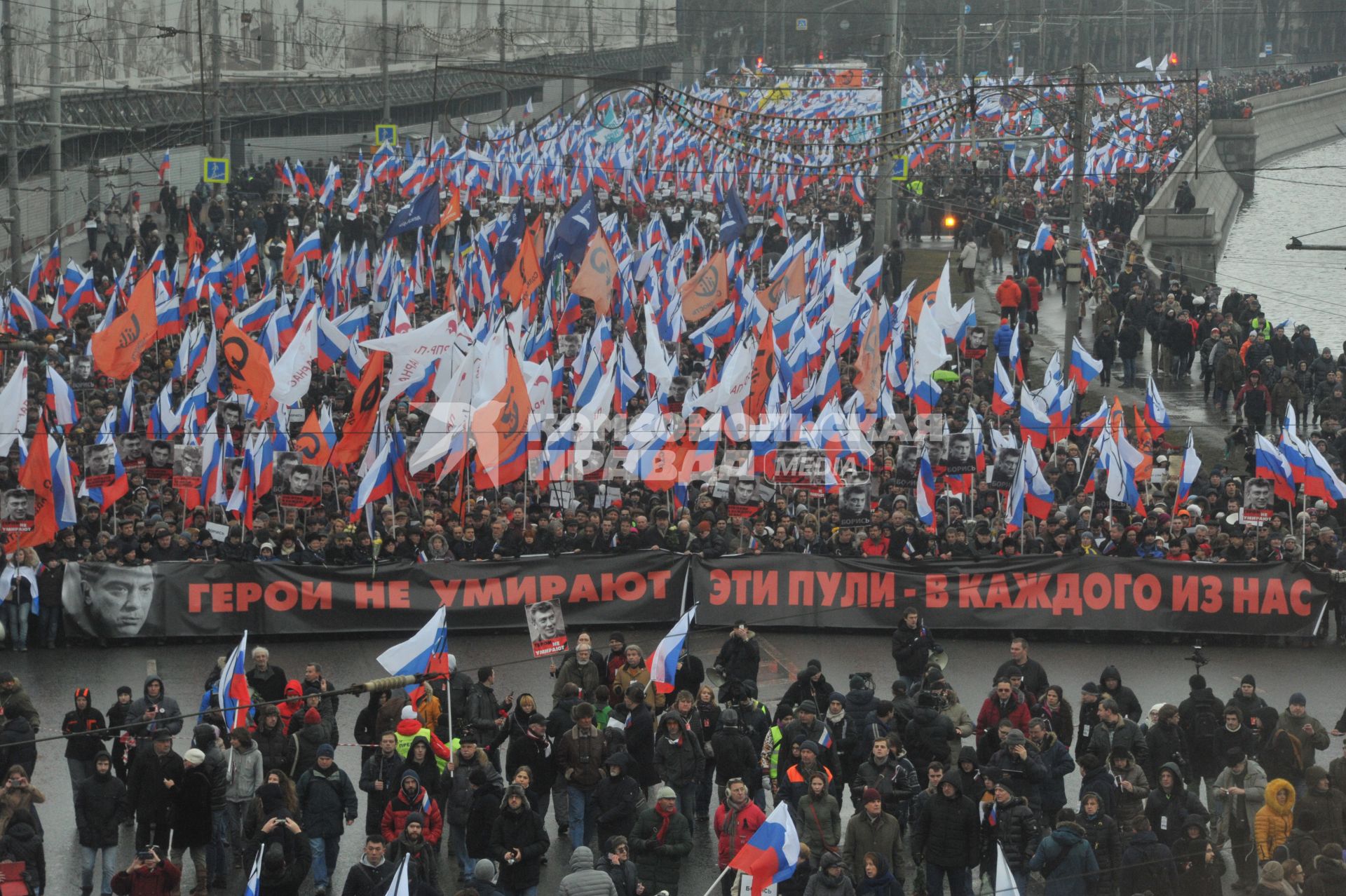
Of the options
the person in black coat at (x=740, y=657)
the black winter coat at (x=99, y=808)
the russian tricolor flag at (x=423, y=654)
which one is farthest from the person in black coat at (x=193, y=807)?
the person in black coat at (x=740, y=657)

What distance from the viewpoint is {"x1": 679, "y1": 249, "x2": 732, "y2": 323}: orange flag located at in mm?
32188

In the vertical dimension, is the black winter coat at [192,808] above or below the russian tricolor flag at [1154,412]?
below

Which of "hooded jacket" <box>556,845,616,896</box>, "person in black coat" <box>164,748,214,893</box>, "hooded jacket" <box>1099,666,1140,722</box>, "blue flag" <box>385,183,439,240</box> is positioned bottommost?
"person in black coat" <box>164,748,214,893</box>

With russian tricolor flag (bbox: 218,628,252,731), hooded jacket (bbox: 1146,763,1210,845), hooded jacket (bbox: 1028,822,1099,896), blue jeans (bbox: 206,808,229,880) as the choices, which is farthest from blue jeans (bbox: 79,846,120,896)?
hooded jacket (bbox: 1146,763,1210,845)

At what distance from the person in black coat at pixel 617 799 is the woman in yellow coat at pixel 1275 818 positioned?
4.30m

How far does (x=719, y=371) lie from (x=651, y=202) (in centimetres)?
2127

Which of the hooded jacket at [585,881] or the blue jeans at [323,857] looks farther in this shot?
the blue jeans at [323,857]

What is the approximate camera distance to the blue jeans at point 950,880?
552 inches

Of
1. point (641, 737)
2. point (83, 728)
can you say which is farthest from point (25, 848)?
point (641, 737)

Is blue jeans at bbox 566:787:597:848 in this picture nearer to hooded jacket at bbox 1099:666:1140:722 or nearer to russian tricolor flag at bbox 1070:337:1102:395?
hooded jacket at bbox 1099:666:1140:722

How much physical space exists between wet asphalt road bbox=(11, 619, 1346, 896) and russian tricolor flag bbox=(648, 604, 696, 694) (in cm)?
268

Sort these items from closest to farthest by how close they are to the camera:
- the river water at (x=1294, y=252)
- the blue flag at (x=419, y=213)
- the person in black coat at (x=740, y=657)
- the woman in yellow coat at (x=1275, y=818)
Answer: the woman in yellow coat at (x=1275, y=818) < the person in black coat at (x=740, y=657) < the blue flag at (x=419, y=213) < the river water at (x=1294, y=252)

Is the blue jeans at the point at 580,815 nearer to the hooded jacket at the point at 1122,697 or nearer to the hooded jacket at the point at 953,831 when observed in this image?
the hooded jacket at the point at 953,831

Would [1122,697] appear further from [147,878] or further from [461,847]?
[147,878]
